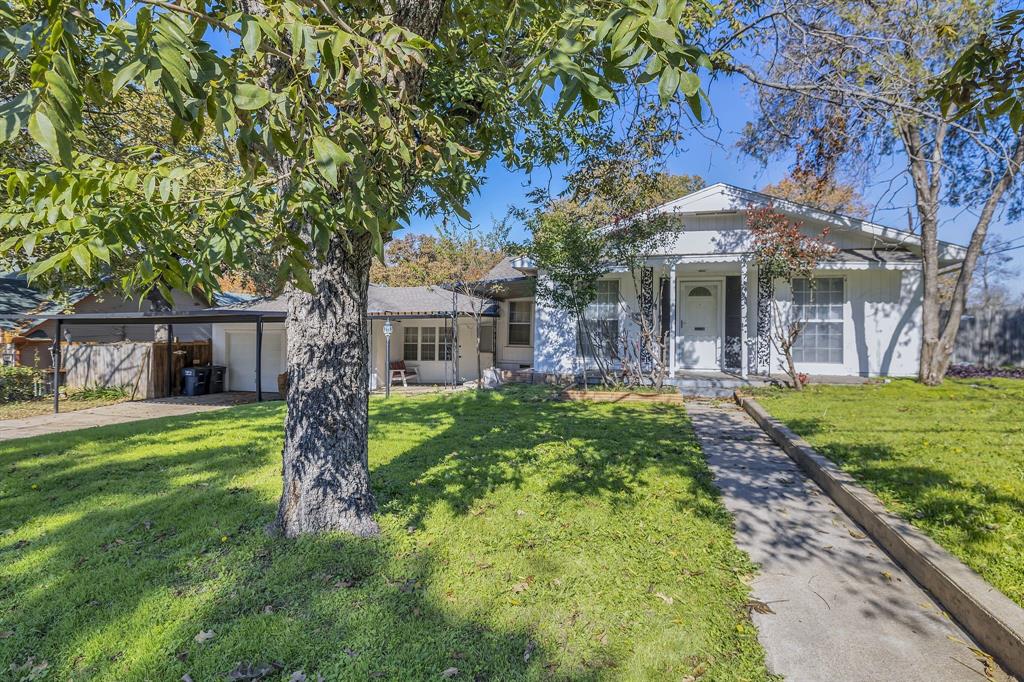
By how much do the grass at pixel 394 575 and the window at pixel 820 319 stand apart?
7963 millimetres

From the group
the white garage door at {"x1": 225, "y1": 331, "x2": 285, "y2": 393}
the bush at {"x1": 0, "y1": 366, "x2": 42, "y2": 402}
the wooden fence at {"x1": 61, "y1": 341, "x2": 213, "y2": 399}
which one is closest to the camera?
the bush at {"x1": 0, "y1": 366, "x2": 42, "y2": 402}

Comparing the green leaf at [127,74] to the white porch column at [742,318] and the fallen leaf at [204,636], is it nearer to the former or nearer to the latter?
the fallen leaf at [204,636]

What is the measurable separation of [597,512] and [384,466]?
238cm

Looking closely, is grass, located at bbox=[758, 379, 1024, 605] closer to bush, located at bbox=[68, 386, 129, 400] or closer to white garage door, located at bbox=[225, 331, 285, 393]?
white garage door, located at bbox=[225, 331, 285, 393]

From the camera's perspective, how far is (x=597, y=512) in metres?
3.98

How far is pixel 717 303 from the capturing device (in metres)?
12.3

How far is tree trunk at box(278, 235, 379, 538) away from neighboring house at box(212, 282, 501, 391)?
→ 31.1 feet

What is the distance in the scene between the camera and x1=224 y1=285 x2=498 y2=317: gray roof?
13.2 meters

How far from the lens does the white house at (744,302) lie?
11.1 meters

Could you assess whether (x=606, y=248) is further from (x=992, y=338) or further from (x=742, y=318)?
(x=992, y=338)

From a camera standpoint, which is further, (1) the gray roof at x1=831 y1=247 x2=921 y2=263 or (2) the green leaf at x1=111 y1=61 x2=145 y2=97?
(1) the gray roof at x1=831 y1=247 x2=921 y2=263

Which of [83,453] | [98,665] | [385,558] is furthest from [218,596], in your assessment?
[83,453]

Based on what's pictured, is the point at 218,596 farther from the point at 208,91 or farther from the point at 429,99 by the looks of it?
the point at 429,99

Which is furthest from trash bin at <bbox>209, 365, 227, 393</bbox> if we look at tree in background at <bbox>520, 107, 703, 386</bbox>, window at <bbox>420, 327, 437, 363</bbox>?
tree in background at <bbox>520, 107, 703, 386</bbox>
